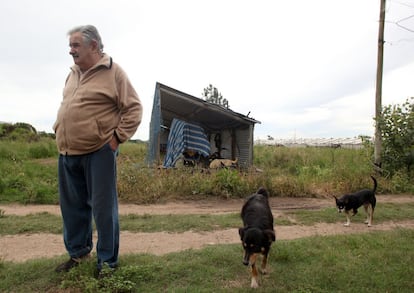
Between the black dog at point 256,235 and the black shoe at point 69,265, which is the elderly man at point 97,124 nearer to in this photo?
the black shoe at point 69,265

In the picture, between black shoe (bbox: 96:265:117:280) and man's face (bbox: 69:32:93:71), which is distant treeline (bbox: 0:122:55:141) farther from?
black shoe (bbox: 96:265:117:280)

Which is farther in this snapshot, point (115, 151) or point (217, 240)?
point (217, 240)

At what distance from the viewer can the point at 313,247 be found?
4.26 metres

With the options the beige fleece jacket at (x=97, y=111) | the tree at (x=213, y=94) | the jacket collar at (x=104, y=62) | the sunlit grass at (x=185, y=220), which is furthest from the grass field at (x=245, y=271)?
the tree at (x=213, y=94)

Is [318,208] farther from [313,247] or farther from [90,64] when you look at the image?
[90,64]

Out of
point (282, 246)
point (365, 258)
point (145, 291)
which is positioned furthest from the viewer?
point (282, 246)

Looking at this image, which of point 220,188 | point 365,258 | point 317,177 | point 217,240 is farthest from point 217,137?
point 365,258

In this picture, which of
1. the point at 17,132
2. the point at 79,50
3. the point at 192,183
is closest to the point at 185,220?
the point at 192,183

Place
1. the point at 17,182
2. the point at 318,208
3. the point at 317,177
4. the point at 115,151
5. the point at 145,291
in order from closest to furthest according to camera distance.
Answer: the point at 145,291 < the point at 115,151 < the point at 318,208 < the point at 17,182 < the point at 317,177

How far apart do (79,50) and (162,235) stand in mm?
3110

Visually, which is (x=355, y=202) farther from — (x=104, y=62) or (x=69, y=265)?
(x=104, y=62)

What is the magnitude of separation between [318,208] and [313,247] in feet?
11.7

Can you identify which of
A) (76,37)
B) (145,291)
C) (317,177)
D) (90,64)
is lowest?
(145,291)

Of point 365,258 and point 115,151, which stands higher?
point 115,151
